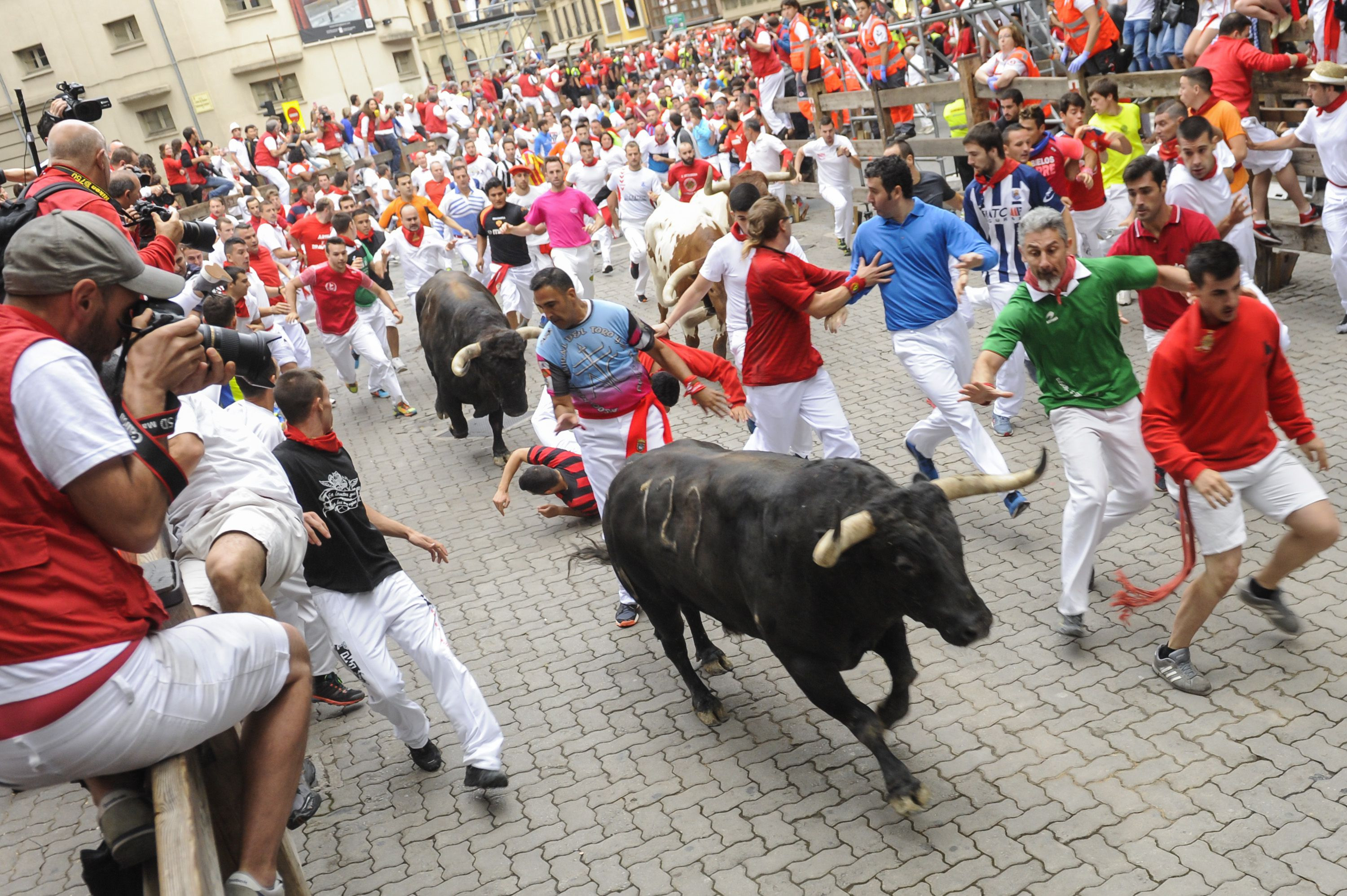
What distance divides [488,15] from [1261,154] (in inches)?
2438

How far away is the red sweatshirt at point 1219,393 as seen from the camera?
4988mm

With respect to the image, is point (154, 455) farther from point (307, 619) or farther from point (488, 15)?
point (488, 15)

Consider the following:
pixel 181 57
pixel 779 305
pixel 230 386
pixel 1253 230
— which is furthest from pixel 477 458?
pixel 181 57

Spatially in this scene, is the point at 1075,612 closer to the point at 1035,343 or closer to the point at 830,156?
the point at 1035,343

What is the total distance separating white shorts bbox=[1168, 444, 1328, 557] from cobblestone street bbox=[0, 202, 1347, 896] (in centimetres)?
76

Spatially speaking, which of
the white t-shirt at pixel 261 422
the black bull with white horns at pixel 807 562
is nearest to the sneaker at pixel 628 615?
the black bull with white horns at pixel 807 562

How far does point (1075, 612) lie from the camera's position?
18.7 ft

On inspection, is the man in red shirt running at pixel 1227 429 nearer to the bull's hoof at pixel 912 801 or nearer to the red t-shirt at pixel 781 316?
the bull's hoof at pixel 912 801

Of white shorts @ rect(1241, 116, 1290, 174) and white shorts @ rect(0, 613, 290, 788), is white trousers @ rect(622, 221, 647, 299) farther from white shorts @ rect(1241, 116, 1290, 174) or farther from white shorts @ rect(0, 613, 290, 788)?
white shorts @ rect(0, 613, 290, 788)

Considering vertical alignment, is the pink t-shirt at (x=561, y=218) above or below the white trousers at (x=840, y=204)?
above

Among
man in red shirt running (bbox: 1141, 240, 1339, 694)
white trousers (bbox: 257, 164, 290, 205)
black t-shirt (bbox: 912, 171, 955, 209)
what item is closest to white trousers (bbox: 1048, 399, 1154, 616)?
man in red shirt running (bbox: 1141, 240, 1339, 694)

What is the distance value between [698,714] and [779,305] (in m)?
2.72

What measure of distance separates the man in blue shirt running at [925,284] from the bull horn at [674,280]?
3238mm

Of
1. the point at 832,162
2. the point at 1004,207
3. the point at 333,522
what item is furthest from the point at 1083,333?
the point at 832,162
